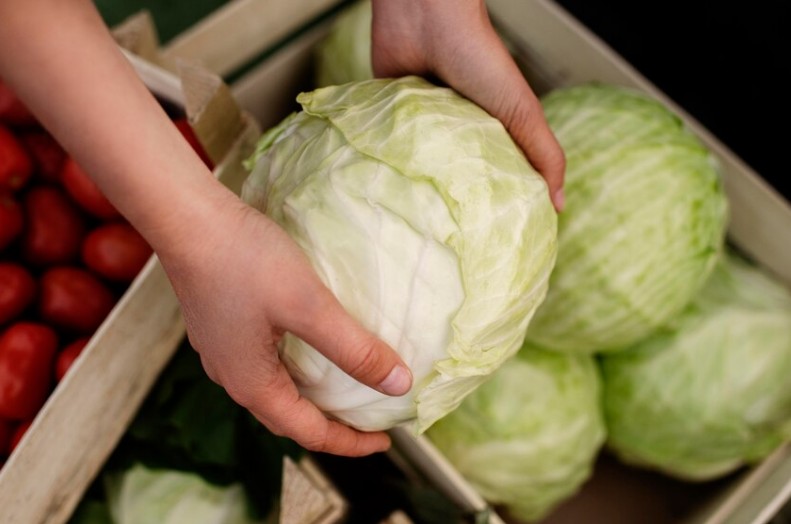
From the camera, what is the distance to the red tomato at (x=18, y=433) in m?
0.99

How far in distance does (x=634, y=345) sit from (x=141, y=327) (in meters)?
0.84

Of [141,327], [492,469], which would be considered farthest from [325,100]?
[492,469]

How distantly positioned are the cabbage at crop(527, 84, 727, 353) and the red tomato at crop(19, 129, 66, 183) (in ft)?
2.91

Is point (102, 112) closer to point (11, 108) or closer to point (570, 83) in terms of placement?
point (11, 108)

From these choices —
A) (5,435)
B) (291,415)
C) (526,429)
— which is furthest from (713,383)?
(5,435)

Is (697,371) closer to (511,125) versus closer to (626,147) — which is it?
(626,147)

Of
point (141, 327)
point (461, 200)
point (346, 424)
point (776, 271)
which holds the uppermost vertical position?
point (461, 200)

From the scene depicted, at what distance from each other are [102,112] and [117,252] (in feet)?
1.93

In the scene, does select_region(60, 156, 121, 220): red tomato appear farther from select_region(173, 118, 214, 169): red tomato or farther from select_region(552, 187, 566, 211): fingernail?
select_region(552, 187, 566, 211): fingernail

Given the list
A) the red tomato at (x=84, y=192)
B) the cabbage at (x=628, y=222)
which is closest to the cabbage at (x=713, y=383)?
the cabbage at (x=628, y=222)

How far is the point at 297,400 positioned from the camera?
712 millimetres

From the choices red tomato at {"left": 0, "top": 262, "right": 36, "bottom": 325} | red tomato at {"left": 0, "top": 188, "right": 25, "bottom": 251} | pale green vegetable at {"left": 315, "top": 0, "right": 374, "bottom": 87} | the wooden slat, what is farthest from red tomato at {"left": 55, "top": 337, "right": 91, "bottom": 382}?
pale green vegetable at {"left": 315, "top": 0, "right": 374, "bottom": 87}

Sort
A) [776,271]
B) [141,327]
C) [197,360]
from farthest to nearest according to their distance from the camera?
[776,271] → [197,360] → [141,327]

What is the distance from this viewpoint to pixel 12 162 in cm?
109
